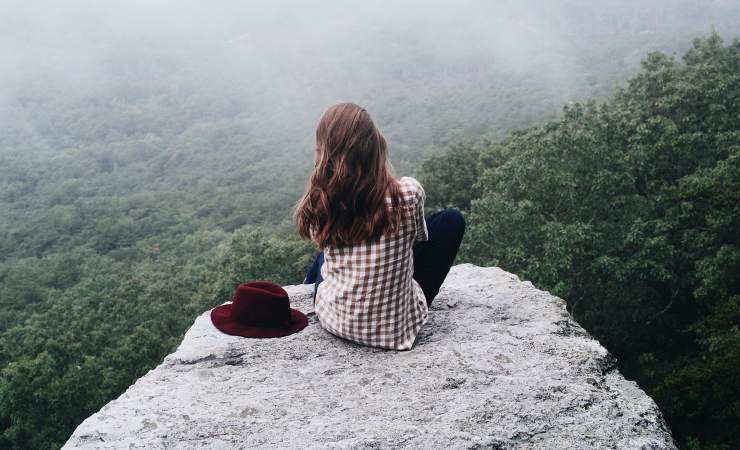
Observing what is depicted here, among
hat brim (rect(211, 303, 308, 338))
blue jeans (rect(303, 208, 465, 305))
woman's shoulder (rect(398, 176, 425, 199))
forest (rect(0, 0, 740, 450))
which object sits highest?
A: woman's shoulder (rect(398, 176, 425, 199))

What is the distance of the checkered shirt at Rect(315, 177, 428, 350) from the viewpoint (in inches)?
148

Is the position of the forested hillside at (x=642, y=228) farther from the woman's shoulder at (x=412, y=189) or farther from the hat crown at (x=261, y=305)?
the woman's shoulder at (x=412, y=189)

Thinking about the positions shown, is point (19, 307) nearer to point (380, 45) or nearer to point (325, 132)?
point (325, 132)

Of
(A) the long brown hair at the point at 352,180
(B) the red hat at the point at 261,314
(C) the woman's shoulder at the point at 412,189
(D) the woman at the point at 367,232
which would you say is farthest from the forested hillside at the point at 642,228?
(A) the long brown hair at the point at 352,180

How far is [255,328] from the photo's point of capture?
4449 millimetres

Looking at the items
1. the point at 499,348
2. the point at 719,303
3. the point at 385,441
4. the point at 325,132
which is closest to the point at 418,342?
the point at 499,348

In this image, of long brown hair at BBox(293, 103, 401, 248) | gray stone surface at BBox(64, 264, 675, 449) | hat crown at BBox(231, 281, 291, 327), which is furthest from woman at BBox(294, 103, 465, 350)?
hat crown at BBox(231, 281, 291, 327)

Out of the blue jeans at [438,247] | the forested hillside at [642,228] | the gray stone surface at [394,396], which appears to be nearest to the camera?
the gray stone surface at [394,396]

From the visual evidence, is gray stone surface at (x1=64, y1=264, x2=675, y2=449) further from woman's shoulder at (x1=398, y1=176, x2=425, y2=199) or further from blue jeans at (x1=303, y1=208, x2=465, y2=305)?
woman's shoulder at (x1=398, y1=176, x2=425, y2=199)

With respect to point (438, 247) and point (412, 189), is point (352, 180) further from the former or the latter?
point (438, 247)

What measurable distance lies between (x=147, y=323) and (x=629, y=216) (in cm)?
1838

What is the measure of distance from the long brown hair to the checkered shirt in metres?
0.09

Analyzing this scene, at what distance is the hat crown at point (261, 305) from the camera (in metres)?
4.28

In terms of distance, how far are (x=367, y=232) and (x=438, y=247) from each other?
2.29ft
